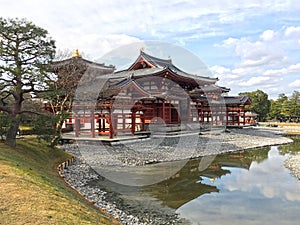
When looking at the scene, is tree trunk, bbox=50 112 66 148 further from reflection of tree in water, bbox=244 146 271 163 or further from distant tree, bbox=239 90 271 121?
distant tree, bbox=239 90 271 121

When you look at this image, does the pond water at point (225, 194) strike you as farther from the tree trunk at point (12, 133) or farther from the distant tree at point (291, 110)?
the distant tree at point (291, 110)

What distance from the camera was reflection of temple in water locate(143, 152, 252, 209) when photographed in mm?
10727

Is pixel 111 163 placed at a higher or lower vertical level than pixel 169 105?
lower

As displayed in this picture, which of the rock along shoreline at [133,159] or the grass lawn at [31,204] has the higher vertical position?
the grass lawn at [31,204]

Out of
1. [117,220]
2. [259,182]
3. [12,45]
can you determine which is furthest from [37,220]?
[259,182]

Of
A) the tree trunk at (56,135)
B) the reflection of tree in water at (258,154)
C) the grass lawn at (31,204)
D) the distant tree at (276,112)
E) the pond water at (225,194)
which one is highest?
the distant tree at (276,112)

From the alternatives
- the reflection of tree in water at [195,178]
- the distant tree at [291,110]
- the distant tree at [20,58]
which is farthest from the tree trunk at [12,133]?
the distant tree at [291,110]

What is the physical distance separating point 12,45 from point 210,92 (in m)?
31.7

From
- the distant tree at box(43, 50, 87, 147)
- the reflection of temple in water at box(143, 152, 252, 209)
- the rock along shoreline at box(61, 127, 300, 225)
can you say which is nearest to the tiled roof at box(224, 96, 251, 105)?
the rock along shoreline at box(61, 127, 300, 225)

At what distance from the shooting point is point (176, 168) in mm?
15391

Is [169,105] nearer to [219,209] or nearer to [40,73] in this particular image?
[40,73]

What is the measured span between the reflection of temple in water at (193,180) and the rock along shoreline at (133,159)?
3.44 ft

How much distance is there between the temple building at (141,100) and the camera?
20141 millimetres

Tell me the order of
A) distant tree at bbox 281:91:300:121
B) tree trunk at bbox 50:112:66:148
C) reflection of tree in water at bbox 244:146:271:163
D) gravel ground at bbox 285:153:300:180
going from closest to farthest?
tree trunk at bbox 50:112:66:148, gravel ground at bbox 285:153:300:180, reflection of tree in water at bbox 244:146:271:163, distant tree at bbox 281:91:300:121
